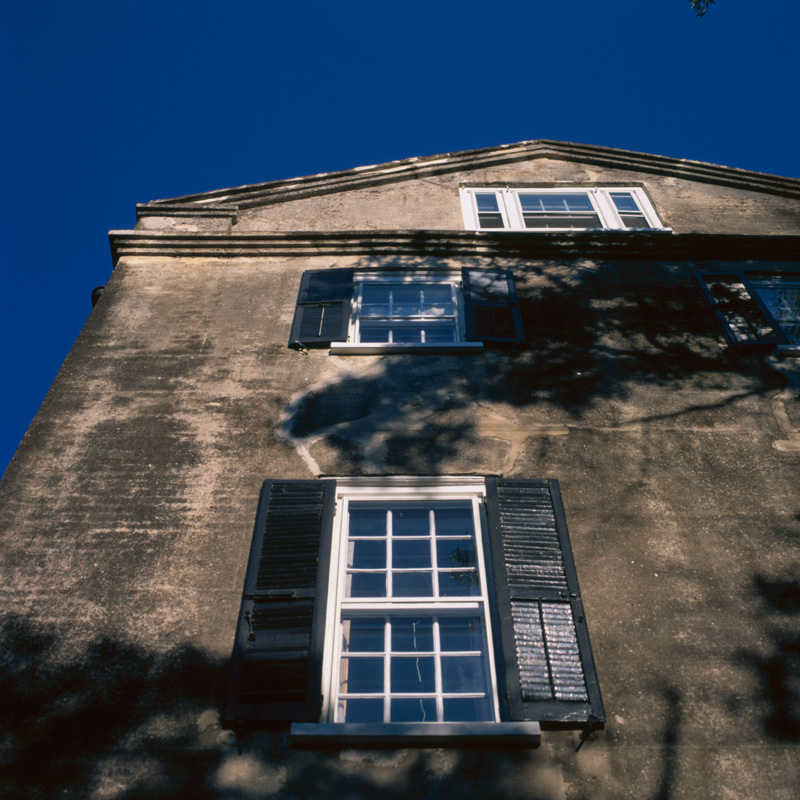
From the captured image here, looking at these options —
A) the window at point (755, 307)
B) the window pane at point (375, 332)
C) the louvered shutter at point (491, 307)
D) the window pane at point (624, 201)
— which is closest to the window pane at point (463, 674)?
the louvered shutter at point (491, 307)

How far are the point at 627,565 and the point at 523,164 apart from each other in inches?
297

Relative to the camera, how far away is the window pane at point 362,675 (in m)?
4.75

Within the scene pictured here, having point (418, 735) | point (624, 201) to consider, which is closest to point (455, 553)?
point (418, 735)

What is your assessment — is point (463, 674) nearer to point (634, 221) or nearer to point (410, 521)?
point (410, 521)

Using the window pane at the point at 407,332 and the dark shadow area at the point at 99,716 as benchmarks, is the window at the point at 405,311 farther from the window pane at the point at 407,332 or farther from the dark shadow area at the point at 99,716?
the dark shadow area at the point at 99,716

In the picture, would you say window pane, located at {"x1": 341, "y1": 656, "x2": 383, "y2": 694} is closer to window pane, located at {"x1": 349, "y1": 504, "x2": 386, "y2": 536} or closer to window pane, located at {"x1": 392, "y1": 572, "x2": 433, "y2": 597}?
window pane, located at {"x1": 392, "y1": 572, "x2": 433, "y2": 597}

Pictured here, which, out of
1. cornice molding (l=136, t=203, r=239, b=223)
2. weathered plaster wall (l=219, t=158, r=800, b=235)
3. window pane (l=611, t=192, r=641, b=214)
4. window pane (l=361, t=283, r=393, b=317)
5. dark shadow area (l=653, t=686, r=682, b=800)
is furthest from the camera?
window pane (l=611, t=192, r=641, b=214)

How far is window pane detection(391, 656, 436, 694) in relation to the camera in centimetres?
474

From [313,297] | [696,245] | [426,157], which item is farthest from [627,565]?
[426,157]

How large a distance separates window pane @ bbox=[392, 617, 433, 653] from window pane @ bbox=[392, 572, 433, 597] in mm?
186

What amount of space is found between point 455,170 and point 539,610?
295 inches

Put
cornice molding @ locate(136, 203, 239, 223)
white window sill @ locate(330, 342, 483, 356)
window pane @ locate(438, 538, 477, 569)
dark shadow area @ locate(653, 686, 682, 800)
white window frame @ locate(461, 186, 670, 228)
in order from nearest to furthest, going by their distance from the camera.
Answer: dark shadow area @ locate(653, 686, 682, 800) < window pane @ locate(438, 538, 477, 569) < white window sill @ locate(330, 342, 483, 356) < cornice molding @ locate(136, 203, 239, 223) < white window frame @ locate(461, 186, 670, 228)

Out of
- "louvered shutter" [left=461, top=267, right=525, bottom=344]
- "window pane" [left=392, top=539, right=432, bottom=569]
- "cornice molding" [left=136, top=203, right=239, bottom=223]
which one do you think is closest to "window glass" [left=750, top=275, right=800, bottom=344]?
"louvered shutter" [left=461, top=267, right=525, bottom=344]

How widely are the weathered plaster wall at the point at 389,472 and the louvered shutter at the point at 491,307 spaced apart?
0.22 m
